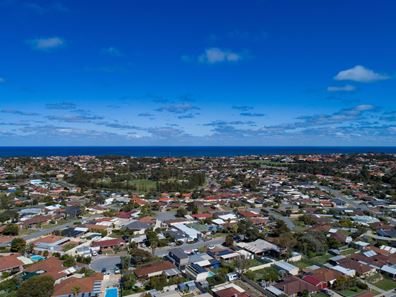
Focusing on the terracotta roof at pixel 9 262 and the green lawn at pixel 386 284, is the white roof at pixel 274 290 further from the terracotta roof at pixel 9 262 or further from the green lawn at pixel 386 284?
the terracotta roof at pixel 9 262

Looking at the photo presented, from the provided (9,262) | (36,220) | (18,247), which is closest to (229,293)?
(9,262)

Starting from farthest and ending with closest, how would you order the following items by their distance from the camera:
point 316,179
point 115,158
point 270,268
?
point 115,158
point 316,179
point 270,268

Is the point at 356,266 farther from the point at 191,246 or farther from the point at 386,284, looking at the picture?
the point at 191,246

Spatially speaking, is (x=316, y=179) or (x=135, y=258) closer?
(x=135, y=258)

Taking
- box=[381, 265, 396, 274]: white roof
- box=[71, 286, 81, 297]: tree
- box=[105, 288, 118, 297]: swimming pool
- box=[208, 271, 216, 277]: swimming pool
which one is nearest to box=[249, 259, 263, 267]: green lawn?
box=[208, 271, 216, 277]: swimming pool

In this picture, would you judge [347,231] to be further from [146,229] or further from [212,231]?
[146,229]

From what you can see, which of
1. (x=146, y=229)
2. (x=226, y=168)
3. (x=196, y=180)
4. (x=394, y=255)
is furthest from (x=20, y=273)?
(x=226, y=168)
